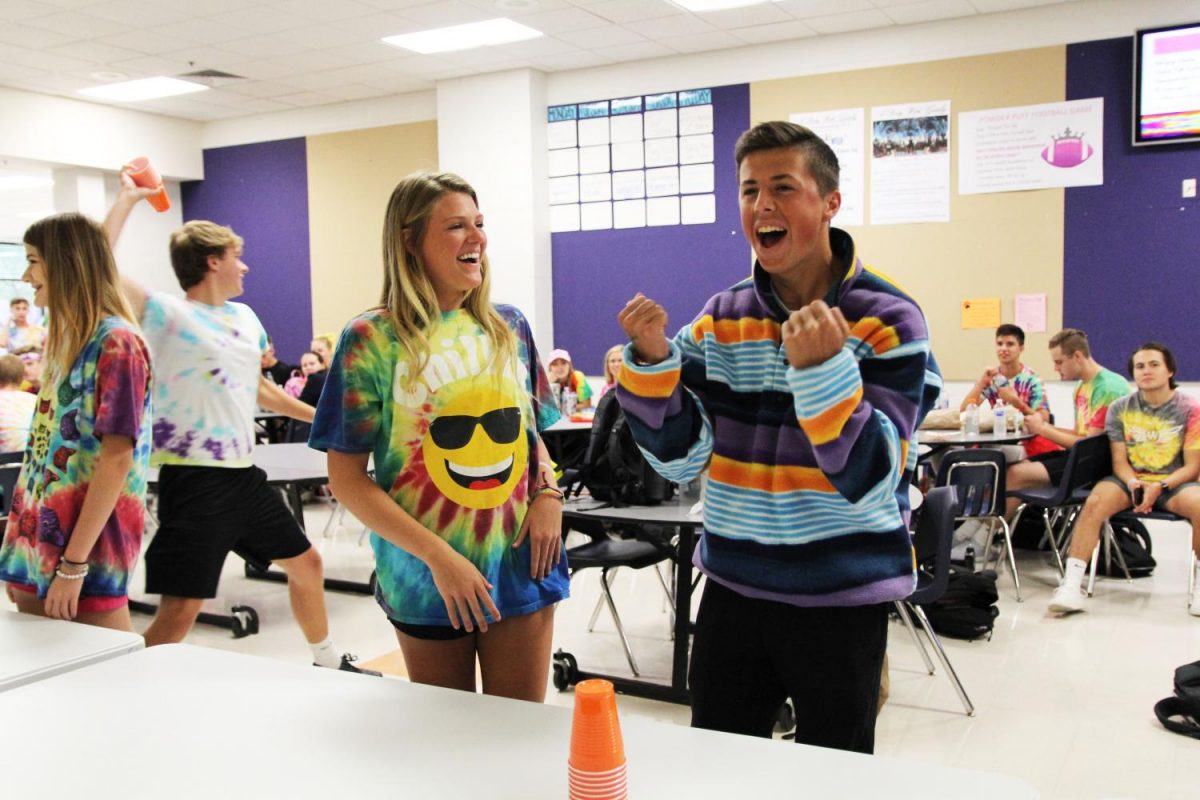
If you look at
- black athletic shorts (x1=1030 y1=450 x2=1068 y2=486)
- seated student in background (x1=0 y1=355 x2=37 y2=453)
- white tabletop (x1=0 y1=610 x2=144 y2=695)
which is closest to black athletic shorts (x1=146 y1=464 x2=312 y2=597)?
white tabletop (x1=0 y1=610 x2=144 y2=695)

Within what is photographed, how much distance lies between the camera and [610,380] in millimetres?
7785

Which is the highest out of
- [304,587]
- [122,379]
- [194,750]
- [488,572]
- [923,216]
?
[923,216]

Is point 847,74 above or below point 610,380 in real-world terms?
above

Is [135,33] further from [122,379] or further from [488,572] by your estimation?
[488,572]

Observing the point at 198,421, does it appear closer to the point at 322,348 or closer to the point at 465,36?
the point at 465,36

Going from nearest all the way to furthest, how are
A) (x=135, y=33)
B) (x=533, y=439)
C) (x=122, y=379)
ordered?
(x=533, y=439)
(x=122, y=379)
(x=135, y=33)

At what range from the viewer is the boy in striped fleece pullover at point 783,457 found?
1.53 m

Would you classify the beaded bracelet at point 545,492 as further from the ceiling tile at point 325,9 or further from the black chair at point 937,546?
the ceiling tile at point 325,9

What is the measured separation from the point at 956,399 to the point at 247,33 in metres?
6.10

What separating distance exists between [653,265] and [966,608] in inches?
199

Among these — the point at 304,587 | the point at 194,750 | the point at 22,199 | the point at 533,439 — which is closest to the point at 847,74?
the point at 304,587

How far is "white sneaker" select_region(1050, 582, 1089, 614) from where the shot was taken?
186 inches

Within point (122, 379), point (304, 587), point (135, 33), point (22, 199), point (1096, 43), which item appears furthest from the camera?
point (22, 199)

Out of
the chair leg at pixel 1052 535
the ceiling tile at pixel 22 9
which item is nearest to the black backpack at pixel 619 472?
the chair leg at pixel 1052 535
